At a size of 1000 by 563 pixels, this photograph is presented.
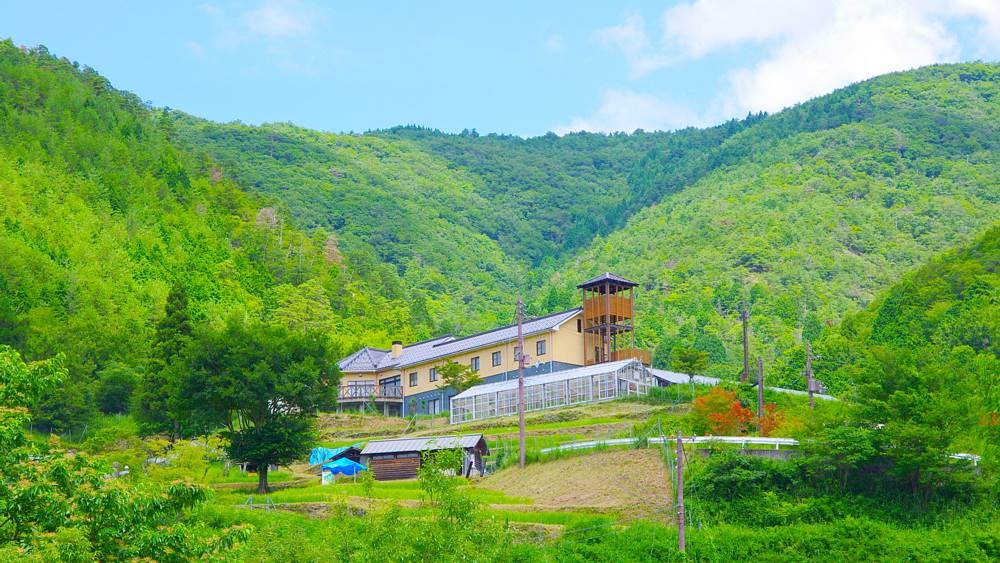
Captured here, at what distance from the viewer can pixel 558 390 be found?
62.1m

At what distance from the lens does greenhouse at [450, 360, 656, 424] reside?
60531 millimetres

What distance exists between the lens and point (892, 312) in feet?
255

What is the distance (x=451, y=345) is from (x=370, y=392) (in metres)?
5.73

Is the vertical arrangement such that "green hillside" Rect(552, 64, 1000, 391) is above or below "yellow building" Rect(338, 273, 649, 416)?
above

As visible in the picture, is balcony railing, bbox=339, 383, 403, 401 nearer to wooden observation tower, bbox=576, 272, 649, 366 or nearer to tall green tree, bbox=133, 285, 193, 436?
wooden observation tower, bbox=576, 272, 649, 366

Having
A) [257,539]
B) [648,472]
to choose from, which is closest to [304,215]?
[648,472]

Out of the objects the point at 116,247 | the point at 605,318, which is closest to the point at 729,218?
the point at 116,247

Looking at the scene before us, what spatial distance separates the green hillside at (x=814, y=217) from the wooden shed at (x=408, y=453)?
112ft

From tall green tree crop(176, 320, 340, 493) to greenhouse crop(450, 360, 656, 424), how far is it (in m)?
12.6

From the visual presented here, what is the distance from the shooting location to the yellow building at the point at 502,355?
66.6m

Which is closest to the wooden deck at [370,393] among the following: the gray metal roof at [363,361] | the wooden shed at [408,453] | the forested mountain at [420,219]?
the gray metal roof at [363,361]

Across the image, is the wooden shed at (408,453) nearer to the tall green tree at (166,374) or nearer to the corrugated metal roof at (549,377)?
the tall green tree at (166,374)

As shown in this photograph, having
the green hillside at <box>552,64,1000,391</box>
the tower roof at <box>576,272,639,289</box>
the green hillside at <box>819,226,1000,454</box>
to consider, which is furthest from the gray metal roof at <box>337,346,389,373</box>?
the green hillside at <box>819,226,1000,454</box>

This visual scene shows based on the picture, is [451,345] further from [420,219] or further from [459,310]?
[420,219]
